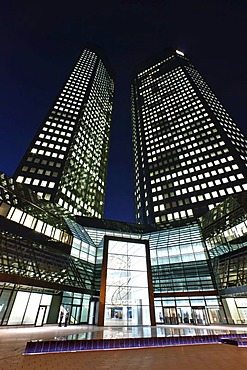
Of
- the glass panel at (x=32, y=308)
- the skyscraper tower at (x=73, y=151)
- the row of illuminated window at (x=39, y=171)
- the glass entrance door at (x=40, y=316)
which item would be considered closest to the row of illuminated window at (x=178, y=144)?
the skyscraper tower at (x=73, y=151)

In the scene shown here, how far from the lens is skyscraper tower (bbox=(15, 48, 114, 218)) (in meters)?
50.8

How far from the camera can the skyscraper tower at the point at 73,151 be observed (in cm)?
5084

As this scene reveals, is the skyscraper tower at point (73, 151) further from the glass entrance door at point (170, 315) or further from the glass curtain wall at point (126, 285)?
the glass entrance door at point (170, 315)

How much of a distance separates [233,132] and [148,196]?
40.5 meters

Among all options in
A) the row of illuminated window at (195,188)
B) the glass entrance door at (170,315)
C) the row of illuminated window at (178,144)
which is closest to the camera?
the glass entrance door at (170,315)

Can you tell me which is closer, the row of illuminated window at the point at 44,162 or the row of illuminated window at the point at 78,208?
the row of illuminated window at the point at 78,208

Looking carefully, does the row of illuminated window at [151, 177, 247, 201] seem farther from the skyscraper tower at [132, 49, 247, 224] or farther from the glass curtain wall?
the glass curtain wall

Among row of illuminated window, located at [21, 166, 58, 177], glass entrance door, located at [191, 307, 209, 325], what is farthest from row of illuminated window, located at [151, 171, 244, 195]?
glass entrance door, located at [191, 307, 209, 325]

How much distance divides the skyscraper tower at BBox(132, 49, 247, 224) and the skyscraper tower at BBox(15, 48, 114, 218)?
1849 centimetres

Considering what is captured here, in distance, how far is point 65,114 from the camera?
6969cm

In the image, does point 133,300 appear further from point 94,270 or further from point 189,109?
point 189,109

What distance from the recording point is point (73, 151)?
62.2 metres

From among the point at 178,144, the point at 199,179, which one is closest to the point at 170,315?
the point at 199,179

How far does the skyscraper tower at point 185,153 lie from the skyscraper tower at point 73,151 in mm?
18490
